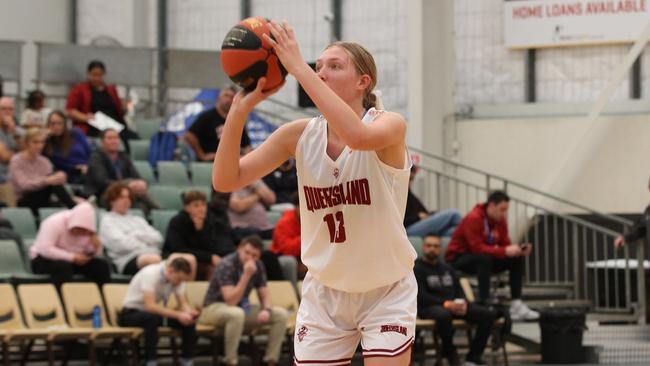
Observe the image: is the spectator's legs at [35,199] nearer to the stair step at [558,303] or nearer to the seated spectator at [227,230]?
the seated spectator at [227,230]

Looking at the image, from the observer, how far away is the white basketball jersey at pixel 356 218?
180 inches

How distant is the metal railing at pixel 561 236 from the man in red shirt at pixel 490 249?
4.14 feet

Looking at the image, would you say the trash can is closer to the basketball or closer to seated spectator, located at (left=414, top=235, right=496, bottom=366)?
seated spectator, located at (left=414, top=235, right=496, bottom=366)

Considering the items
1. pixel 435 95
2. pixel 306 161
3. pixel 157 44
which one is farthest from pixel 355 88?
pixel 157 44

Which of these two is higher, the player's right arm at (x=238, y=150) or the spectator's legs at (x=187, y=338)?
the player's right arm at (x=238, y=150)

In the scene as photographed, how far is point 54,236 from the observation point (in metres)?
10.8

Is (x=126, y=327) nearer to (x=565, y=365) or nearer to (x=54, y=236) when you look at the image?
(x=54, y=236)

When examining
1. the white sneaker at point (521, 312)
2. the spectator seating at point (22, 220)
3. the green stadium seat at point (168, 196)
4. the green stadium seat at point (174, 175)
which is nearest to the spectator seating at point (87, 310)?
the spectator seating at point (22, 220)

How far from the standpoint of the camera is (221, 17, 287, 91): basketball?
4270 millimetres

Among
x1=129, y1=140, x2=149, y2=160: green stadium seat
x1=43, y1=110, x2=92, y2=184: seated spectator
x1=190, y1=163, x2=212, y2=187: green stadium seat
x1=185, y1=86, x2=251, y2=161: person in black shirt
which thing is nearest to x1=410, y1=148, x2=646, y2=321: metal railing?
x1=185, y1=86, x2=251, y2=161: person in black shirt

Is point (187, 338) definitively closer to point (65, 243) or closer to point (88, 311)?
point (88, 311)

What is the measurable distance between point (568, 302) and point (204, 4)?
25.5 ft

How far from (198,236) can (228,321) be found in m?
1.03

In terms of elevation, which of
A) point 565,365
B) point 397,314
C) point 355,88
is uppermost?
point 355,88
